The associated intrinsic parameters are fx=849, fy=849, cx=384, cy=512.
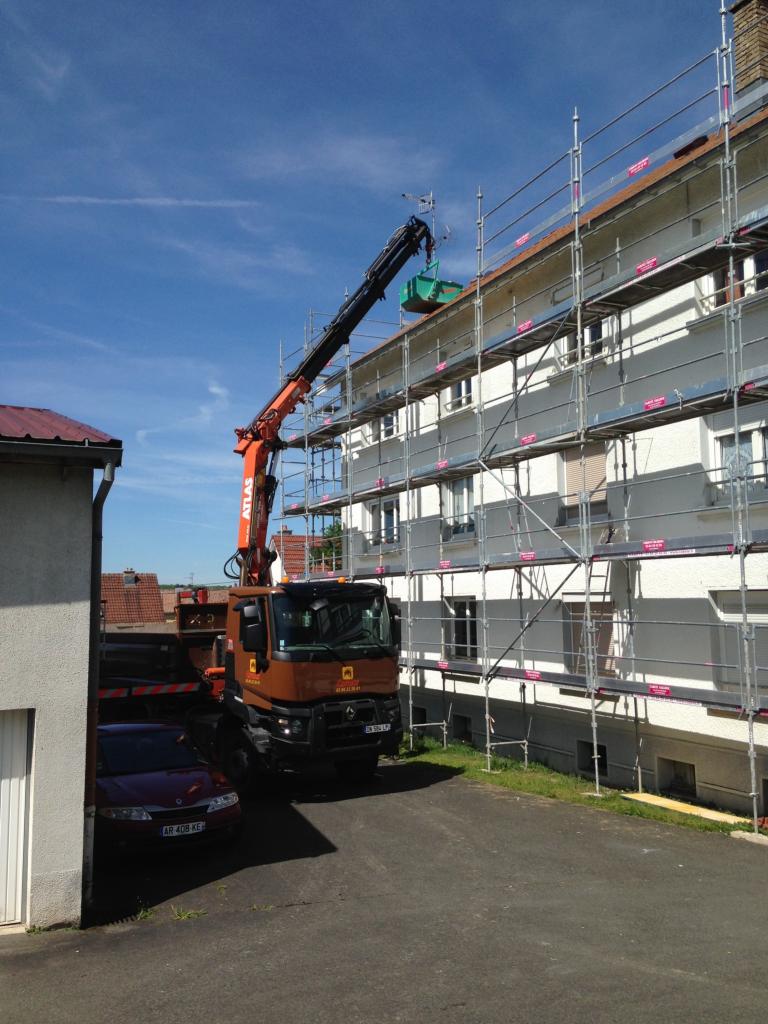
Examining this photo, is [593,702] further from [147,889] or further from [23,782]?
[23,782]

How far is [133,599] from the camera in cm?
3825

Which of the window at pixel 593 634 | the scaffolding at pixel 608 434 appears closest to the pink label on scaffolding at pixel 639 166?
the scaffolding at pixel 608 434

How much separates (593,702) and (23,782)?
795cm

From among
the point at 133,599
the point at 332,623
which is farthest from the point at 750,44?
the point at 133,599

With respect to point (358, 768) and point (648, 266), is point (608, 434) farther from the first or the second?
point (358, 768)

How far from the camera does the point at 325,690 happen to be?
11508mm

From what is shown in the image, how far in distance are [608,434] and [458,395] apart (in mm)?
5737

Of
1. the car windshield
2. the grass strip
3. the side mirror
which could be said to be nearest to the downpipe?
the car windshield

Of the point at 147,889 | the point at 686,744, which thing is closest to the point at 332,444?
the point at 686,744

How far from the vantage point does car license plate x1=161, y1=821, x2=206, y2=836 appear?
8312mm

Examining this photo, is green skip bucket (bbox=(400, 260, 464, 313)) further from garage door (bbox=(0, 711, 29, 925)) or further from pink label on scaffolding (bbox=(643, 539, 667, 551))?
garage door (bbox=(0, 711, 29, 925))

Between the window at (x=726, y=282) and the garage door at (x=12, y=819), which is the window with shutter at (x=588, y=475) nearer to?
the window at (x=726, y=282)

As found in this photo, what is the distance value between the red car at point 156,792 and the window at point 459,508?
27.2 feet

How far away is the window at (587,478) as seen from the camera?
13.3 m
